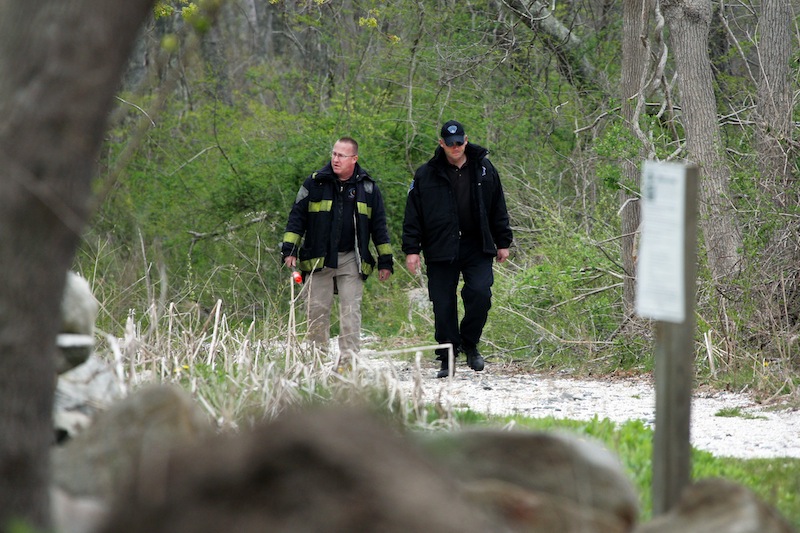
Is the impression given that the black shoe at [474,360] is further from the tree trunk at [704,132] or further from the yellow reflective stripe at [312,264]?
the tree trunk at [704,132]

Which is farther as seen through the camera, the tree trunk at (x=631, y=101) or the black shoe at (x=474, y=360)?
the tree trunk at (x=631, y=101)

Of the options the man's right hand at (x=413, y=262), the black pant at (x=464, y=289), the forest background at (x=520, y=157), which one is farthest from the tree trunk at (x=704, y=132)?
the man's right hand at (x=413, y=262)

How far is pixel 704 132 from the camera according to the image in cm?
1067

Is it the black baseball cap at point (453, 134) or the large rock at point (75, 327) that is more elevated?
the black baseball cap at point (453, 134)

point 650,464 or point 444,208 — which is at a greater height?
point 444,208

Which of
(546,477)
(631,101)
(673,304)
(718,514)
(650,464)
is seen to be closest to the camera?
(718,514)

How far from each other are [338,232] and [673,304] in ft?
20.7

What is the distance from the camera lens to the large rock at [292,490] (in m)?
2.63

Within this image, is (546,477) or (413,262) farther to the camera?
(413,262)

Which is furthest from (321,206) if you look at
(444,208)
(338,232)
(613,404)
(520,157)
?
(520,157)

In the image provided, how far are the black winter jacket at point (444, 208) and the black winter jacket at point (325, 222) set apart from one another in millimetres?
372

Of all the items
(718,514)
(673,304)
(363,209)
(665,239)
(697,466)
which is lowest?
(697,466)

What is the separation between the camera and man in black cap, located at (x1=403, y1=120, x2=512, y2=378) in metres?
9.97

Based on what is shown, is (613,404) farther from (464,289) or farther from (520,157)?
(520,157)
